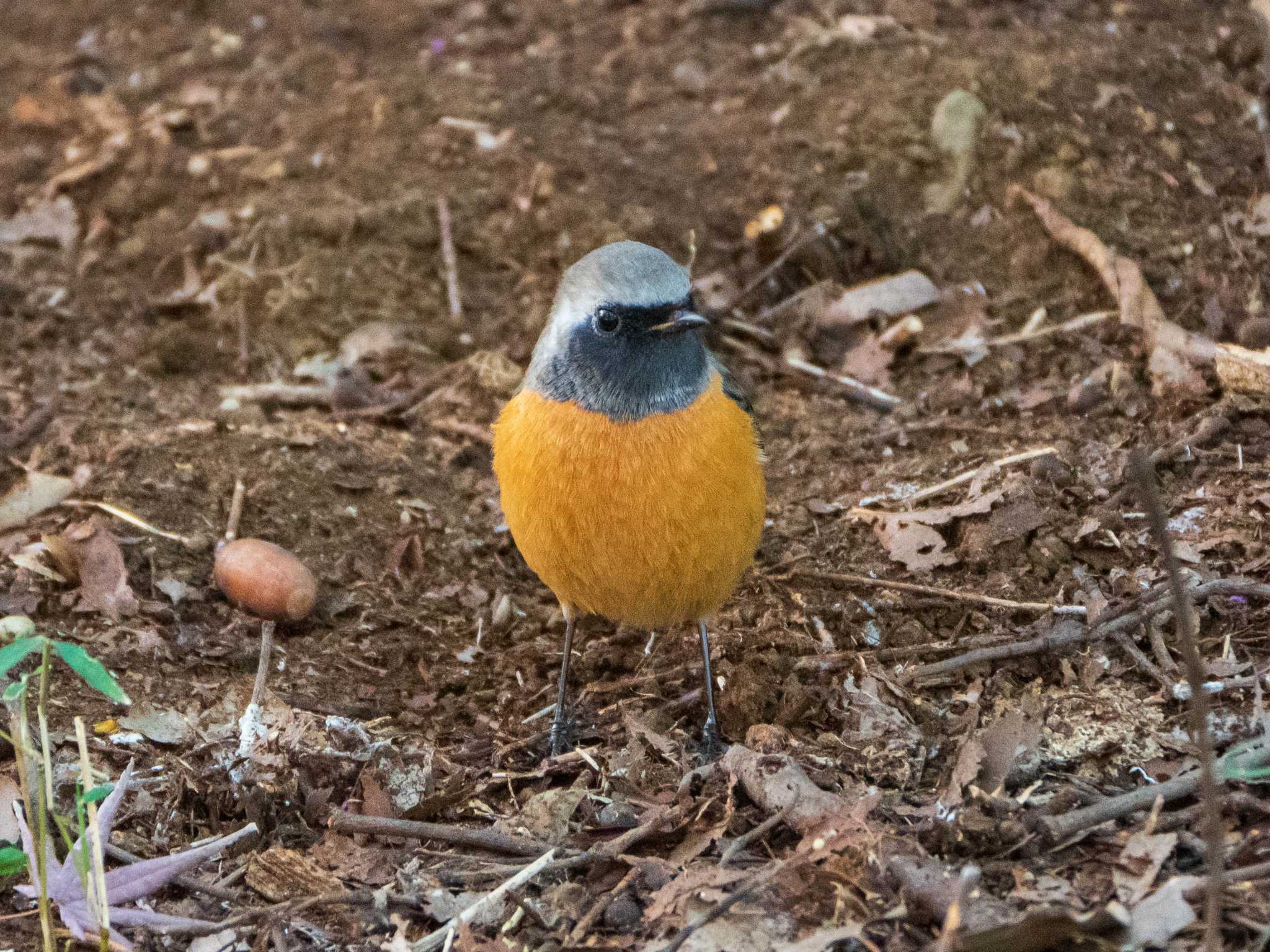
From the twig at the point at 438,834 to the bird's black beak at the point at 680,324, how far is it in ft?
5.69

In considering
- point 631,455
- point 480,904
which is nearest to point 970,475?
point 631,455

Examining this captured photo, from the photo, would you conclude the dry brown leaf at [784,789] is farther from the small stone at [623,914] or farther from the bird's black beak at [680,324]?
the bird's black beak at [680,324]

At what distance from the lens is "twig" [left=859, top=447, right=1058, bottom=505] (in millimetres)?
5324

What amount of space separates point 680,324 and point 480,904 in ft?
6.51

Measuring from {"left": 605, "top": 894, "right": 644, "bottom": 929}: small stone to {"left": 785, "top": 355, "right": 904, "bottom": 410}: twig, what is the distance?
3.24 metres

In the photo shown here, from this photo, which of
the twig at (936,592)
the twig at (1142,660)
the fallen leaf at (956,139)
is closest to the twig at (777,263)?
the fallen leaf at (956,139)

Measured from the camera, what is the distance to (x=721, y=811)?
3.85 meters

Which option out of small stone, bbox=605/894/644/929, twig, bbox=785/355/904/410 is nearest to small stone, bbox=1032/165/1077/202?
twig, bbox=785/355/904/410

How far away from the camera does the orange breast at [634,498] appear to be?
4.44m

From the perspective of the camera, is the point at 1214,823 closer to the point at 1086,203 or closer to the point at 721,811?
the point at 721,811

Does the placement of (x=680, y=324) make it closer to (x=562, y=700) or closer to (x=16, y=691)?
(x=562, y=700)

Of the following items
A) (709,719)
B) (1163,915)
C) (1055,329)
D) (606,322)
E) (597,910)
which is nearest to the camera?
(1163,915)

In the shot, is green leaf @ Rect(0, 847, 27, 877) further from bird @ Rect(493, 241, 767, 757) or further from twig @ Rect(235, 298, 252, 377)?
twig @ Rect(235, 298, 252, 377)

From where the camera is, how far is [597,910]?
352 cm
